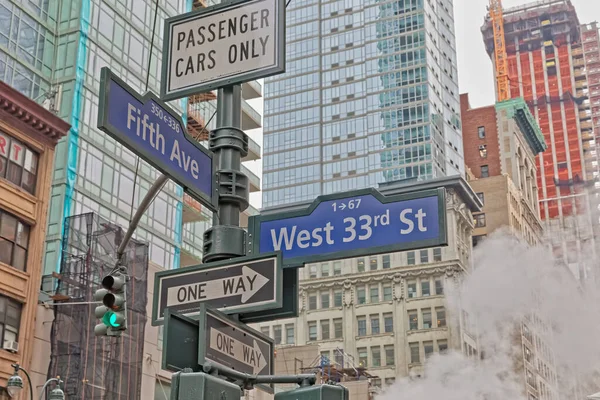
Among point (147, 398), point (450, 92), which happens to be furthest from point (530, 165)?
point (147, 398)

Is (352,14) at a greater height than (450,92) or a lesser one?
greater

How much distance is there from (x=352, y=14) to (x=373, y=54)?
8.31 meters

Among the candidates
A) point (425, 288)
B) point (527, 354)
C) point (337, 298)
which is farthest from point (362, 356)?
point (527, 354)

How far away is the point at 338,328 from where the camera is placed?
105 metres

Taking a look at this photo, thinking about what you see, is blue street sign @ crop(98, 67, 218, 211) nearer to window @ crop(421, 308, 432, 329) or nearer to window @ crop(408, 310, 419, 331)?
window @ crop(421, 308, 432, 329)

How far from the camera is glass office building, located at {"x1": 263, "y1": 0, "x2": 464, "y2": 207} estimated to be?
370 ft

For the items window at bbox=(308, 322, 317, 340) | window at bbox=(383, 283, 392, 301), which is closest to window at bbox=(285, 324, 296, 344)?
window at bbox=(308, 322, 317, 340)

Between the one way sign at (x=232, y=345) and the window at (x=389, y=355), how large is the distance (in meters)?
95.4

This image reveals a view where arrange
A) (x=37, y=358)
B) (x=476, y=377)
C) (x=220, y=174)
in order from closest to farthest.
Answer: (x=220, y=174)
(x=37, y=358)
(x=476, y=377)

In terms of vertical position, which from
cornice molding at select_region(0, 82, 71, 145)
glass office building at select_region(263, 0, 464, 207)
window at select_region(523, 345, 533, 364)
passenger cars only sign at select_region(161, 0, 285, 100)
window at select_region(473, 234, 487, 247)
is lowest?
passenger cars only sign at select_region(161, 0, 285, 100)

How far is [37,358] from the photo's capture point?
30.6 meters

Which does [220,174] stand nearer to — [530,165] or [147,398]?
[147,398]

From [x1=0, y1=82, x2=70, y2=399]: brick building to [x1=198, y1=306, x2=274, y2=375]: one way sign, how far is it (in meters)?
23.8

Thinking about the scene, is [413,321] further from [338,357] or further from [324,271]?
[324,271]
